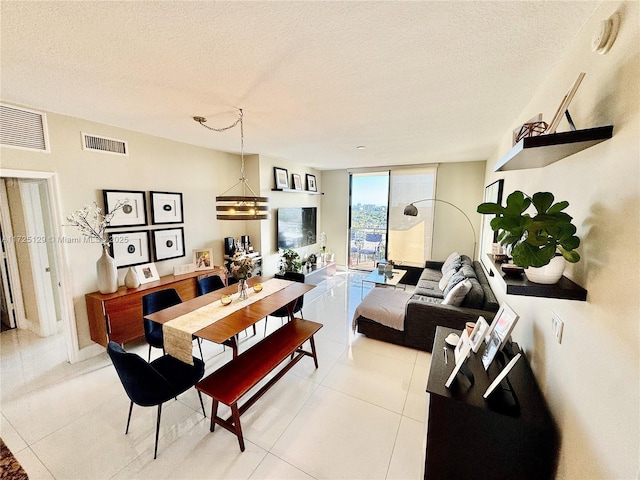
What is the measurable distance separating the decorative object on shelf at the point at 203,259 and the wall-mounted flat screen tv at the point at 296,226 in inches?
59.6

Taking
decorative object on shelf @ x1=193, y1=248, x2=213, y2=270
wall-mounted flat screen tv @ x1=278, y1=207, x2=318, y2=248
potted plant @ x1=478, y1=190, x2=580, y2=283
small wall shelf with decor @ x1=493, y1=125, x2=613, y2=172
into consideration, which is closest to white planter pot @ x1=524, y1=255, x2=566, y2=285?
potted plant @ x1=478, y1=190, x2=580, y2=283

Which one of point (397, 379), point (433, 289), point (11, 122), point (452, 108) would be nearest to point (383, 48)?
point (452, 108)

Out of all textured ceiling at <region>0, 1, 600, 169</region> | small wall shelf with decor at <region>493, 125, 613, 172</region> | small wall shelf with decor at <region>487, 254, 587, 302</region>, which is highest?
textured ceiling at <region>0, 1, 600, 169</region>

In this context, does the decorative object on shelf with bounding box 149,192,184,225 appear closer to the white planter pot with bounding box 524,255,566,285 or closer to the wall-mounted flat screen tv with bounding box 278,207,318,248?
the wall-mounted flat screen tv with bounding box 278,207,318,248

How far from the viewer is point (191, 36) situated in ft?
4.50

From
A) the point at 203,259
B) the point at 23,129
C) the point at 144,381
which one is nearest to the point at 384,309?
the point at 144,381

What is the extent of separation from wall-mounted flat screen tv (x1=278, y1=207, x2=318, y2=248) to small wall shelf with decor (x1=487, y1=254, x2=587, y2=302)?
4406 mm

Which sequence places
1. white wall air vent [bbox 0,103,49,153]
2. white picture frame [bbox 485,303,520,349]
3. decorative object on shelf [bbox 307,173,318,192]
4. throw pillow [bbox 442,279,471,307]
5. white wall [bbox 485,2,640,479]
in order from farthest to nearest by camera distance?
decorative object on shelf [bbox 307,173,318,192] → throw pillow [bbox 442,279,471,307] → white wall air vent [bbox 0,103,49,153] → white picture frame [bbox 485,303,520,349] → white wall [bbox 485,2,640,479]

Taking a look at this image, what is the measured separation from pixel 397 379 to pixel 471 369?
46.8 inches

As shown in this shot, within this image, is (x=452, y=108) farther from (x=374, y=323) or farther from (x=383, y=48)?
(x=374, y=323)

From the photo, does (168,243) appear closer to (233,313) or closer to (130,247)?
(130,247)

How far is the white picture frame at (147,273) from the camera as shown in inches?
130

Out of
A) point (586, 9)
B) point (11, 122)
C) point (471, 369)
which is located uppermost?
point (586, 9)

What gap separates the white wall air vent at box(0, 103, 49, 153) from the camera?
2.26 m
